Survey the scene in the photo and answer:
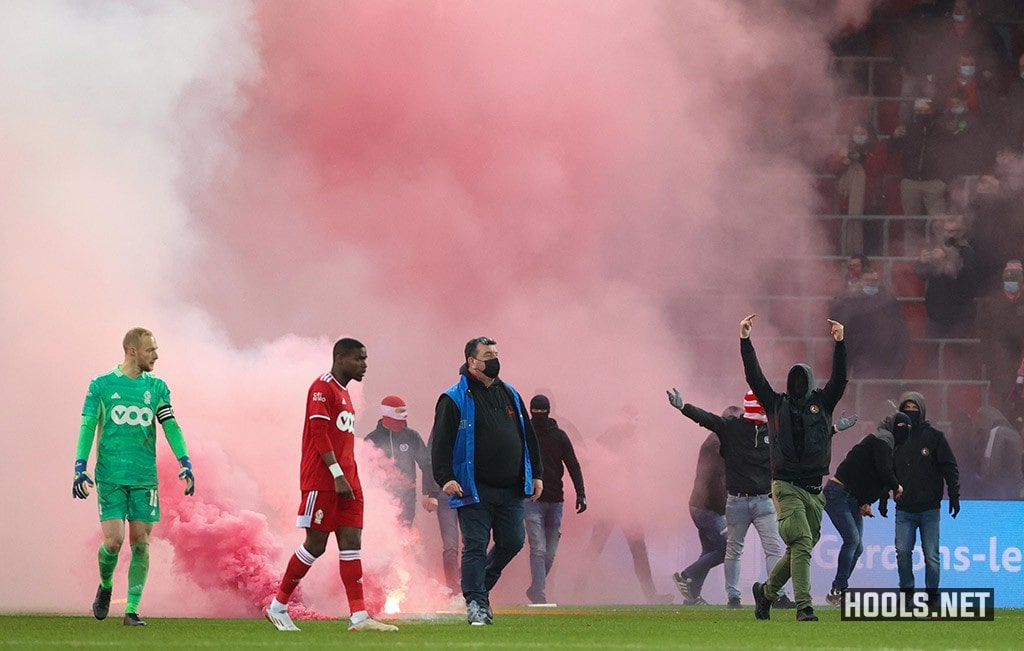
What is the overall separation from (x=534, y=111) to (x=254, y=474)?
6663 mm

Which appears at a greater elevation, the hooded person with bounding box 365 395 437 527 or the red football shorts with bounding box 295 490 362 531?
the hooded person with bounding box 365 395 437 527

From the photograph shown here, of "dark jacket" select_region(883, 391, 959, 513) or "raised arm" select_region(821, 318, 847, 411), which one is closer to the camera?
"raised arm" select_region(821, 318, 847, 411)

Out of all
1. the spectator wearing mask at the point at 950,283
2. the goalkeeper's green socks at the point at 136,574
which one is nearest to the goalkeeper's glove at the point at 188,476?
the goalkeeper's green socks at the point at 136,574

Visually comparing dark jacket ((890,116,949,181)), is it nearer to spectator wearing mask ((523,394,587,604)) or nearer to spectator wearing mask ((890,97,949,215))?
spectator wearing mask ((890,97,949,215))

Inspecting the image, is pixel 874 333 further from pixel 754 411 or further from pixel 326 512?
pixel 326 512

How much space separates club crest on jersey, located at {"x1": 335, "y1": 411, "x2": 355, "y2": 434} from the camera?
1145cm

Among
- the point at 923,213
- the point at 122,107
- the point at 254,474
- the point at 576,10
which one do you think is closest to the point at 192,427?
the point at 254,474

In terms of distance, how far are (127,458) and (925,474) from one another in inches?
293

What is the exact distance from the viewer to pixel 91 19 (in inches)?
676

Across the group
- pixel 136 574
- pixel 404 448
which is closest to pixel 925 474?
pixel 404 448

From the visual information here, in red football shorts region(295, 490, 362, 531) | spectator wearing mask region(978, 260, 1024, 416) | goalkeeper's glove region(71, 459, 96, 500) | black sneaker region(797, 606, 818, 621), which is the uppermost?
spectator wearing mask region(978, 260, 1024, 416)

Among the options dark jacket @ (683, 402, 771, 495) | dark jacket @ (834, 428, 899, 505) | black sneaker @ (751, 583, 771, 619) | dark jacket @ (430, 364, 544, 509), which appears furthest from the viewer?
dark jacket @ (834, 428, 899, 505)

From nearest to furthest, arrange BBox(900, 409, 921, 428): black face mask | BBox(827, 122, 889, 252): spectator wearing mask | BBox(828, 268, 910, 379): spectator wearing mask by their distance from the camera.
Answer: BBox(900, 409, 921, 428): black face mask → BBox(828, 268, 910, 379): spectator wearing mask → BBox(827, 122, 889, 252): spectator wearing mask

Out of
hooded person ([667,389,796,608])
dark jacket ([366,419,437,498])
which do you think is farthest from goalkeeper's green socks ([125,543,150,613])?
hooded person ([667,389,796,608])
